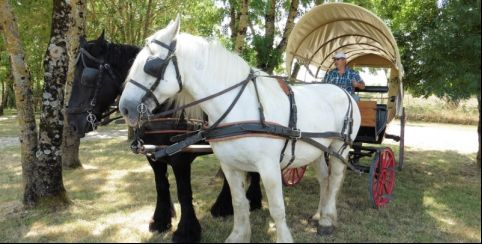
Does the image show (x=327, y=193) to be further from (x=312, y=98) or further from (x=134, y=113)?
(x=134, y=113)

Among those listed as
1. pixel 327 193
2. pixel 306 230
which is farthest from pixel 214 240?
pixel 327 193

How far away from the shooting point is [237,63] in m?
3.81

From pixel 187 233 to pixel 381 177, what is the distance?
2.93 meters

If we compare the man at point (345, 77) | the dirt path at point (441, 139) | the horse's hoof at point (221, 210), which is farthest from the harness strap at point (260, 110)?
the dirt path at point (441, 139)

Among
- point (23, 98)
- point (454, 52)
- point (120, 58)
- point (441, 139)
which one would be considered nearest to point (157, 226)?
point (120, 58)

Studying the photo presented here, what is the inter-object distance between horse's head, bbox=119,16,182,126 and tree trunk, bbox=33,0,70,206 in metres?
2.51

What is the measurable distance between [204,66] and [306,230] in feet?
Result: 7.89

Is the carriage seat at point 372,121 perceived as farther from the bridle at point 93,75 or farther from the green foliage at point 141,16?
the green foliage at point 141,16

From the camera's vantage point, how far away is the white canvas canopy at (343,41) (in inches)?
253

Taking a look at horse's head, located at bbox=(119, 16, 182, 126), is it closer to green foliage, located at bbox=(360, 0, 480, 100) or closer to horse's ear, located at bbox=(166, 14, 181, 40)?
horse's ear, located at bbox=(166, 14, 181, 40)

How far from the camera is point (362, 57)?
333 inches

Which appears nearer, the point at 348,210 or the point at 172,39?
the point at 172,39

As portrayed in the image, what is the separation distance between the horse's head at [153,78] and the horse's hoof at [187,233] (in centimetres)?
145

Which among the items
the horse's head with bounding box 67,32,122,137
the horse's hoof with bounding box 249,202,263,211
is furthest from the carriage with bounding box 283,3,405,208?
the horse's head with bounding box 67,32,122,137
